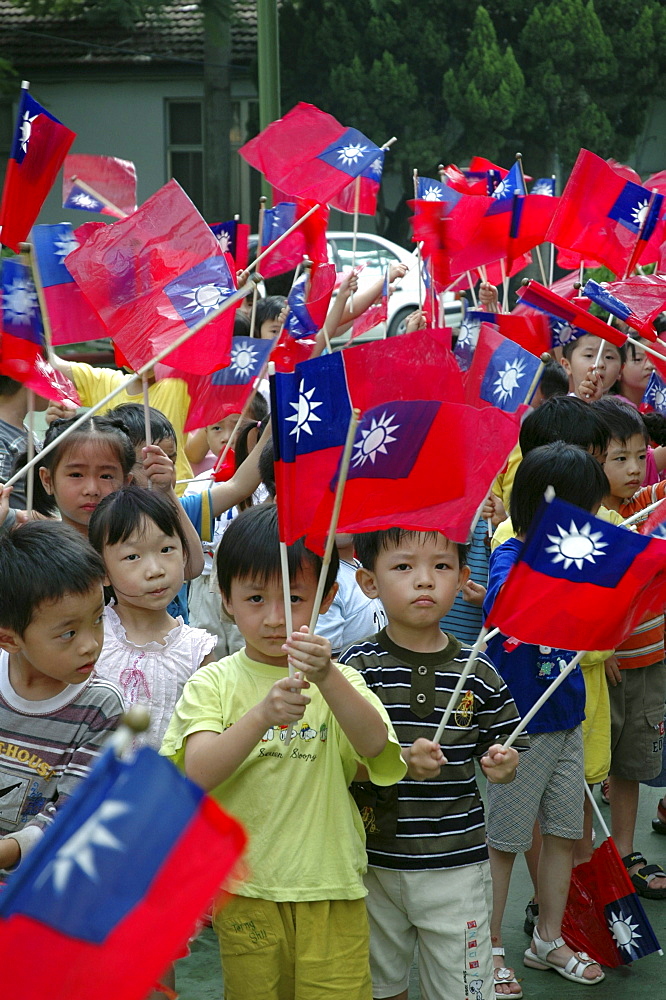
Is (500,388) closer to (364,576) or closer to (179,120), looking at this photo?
(364,576)

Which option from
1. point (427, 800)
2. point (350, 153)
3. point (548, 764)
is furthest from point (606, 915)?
point (350, 153)

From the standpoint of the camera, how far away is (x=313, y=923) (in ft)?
7.36

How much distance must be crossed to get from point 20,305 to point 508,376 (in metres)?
1.48

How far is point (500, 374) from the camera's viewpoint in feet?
12.2

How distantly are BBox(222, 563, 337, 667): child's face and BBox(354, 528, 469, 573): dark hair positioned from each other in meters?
0.26

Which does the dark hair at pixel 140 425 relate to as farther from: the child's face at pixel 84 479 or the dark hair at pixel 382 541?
the dark hair at pixel 382 541

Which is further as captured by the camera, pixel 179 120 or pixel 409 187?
pixel 179 120

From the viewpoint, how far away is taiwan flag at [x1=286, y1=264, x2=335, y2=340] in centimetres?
489

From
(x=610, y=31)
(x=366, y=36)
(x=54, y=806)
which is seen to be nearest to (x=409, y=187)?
(x=366, y=36)

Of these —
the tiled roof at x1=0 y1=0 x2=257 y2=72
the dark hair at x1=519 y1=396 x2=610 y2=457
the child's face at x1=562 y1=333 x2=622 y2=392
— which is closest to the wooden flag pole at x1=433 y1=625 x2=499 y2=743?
the dark hair at x1=519 y1=396 x2=610 y2=457

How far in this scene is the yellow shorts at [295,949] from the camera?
224 centimetres

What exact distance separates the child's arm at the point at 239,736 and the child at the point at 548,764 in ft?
3.46

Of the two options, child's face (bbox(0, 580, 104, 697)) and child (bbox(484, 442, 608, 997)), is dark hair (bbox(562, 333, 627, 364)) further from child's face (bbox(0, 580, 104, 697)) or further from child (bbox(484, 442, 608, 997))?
child's face (bbox(0, 580, 104, 697))

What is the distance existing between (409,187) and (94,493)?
17374 millimetres
